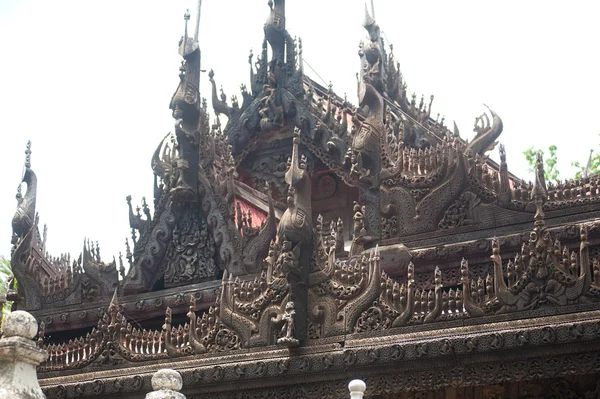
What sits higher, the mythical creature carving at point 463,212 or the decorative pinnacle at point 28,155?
the decorative pinnacle at point 28,155

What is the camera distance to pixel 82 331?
15.3 m

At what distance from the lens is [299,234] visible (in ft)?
41.0

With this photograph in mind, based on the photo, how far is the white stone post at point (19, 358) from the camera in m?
7.86

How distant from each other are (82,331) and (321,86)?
17.0 ft

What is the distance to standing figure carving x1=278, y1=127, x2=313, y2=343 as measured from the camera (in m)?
12.2

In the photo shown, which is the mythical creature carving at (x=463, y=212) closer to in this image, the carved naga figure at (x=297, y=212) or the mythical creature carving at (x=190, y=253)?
the carved naga figure at (x=297, y=212)

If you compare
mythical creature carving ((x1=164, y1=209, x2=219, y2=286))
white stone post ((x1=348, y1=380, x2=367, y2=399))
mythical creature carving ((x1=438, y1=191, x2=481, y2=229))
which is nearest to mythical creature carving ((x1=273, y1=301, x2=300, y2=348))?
mythical creature carving ((x1=438, y1=191, x2=481, y2=229))

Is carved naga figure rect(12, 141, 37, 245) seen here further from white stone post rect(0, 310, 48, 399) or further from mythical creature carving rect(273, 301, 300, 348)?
white stone post rect(0, 310, 48, 399)

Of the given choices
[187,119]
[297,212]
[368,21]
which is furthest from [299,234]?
[368,21]

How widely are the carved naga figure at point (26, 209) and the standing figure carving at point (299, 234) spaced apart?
15.4 ft

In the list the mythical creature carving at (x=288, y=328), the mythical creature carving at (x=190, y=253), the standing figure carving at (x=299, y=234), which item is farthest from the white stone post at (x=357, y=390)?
the mythical creature carving at (x=190, y=253)

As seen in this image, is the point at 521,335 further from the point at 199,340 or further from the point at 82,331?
the point at 82,331

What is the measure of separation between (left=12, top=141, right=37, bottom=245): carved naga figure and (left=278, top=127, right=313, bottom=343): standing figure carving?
15.4ft

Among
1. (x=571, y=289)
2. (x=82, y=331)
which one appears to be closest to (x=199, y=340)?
(x=82, y=331)
